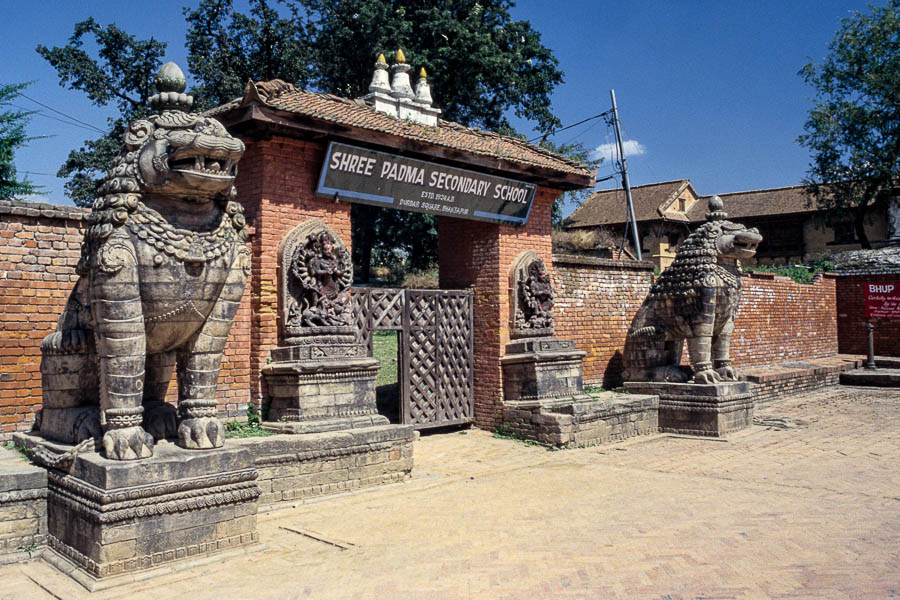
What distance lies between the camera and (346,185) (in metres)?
8.45

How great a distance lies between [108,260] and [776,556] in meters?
5.05

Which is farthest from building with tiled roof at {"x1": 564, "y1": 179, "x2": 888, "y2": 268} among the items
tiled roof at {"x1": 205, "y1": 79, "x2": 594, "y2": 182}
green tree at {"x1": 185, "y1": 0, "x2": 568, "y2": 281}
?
tiled roof at {"x1": 205, "y1": 79, "x2": 594, "y2": 182}

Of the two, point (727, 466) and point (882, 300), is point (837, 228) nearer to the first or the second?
point (882, 300)

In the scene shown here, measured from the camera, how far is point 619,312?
491 inches

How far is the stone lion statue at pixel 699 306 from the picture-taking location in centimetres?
1055

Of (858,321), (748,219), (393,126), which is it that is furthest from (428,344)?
(748,219)

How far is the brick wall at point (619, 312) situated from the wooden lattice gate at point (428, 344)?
1.85 meters

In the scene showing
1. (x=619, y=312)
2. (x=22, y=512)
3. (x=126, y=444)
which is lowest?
(x=22, y=512)

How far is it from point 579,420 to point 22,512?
6676mm

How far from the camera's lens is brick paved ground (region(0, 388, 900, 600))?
4.54 meters

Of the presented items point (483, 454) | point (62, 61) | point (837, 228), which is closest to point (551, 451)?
point (483, 454)

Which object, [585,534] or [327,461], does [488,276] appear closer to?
[327,461]

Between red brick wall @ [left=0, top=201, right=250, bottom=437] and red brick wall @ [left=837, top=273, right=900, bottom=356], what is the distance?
19325mm

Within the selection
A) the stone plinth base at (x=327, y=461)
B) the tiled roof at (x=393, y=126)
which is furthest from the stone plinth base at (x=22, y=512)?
the tiled roof at (x=393, y=126)
